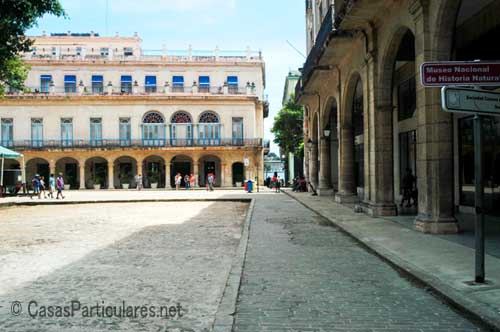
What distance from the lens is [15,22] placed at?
1866cm

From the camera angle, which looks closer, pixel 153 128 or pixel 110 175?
pixel 110 175

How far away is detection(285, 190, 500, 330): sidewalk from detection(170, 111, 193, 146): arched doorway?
A: 36190mm

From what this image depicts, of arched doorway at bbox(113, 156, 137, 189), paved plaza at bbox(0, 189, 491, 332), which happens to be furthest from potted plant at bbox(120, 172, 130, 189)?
paved plaza at bbox(0, 189, 491, 332)

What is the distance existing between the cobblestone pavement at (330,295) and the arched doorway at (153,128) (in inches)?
1526

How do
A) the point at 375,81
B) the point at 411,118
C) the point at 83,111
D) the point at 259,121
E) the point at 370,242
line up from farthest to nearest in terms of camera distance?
the point at 259,121 → the point at 83,111 → the point at 411,118 → the point at 375,81 → the point at 370,242

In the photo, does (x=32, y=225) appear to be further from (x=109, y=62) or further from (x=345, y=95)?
(x=109, y=62)

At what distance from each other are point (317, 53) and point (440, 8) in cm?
826

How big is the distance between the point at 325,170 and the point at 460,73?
1822 cm

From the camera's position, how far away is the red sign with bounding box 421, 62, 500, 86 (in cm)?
542

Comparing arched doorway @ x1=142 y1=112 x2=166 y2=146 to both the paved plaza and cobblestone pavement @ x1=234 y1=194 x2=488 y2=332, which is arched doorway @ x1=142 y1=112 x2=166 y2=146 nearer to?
the paved plaza

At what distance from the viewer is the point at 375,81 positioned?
12789 millimetres

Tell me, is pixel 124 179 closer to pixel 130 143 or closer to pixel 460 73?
pixel 130 143

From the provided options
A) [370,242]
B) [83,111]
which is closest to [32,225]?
→ [370,242]

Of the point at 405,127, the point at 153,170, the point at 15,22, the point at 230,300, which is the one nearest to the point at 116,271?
the point at 230,300
